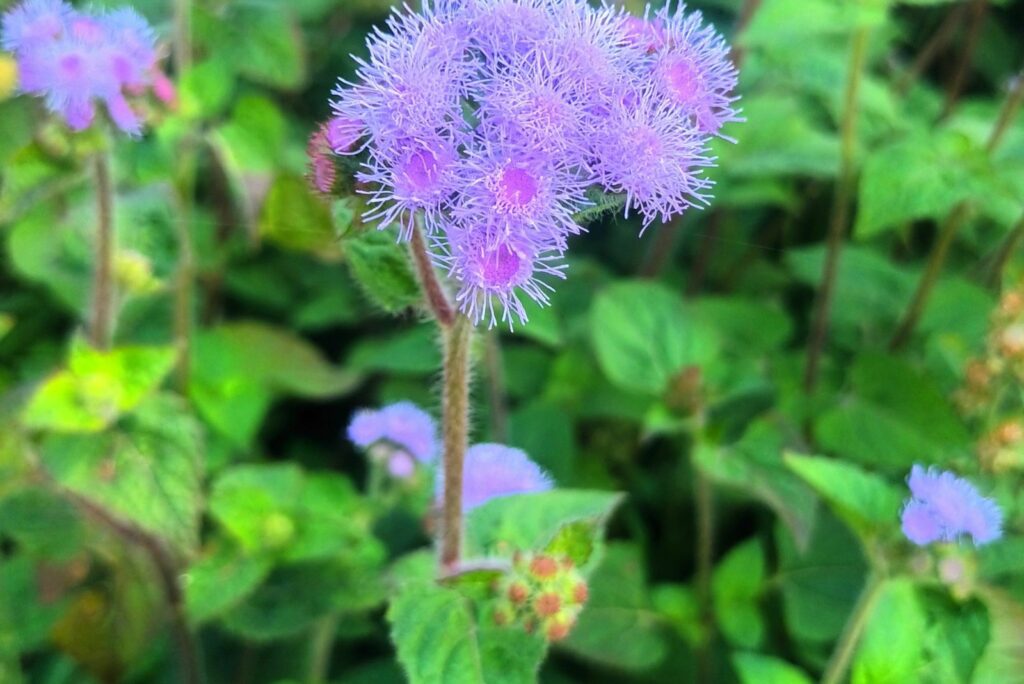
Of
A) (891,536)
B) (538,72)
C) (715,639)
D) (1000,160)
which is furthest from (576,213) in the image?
(1000,160)

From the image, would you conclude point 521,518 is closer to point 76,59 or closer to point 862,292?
point 76,59

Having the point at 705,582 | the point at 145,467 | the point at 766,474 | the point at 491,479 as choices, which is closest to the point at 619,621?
the point at 705,582

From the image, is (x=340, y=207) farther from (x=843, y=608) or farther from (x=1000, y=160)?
(x=1000, y=160)

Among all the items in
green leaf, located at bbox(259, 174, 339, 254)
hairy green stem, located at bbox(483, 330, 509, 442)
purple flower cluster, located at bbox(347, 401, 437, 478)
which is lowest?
purple flower cluster, located at bbox(347, 401, 437, 478)

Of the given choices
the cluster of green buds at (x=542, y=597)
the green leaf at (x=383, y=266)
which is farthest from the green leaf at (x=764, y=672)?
the green leaf at (x=383, y=266)

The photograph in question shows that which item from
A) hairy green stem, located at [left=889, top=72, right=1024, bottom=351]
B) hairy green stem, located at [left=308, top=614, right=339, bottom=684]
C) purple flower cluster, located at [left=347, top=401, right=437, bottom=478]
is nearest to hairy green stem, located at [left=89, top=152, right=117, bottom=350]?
purple flower cluster, located at [left=347, top=401, right=437, bottom=478]

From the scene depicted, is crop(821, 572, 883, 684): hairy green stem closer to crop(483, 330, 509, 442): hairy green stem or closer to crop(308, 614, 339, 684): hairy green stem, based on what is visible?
crop(483, 330, 509, 442): hairy green stem

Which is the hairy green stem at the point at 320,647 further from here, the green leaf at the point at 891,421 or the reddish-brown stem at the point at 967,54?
the reddish-brown stem at the point at 967,54
